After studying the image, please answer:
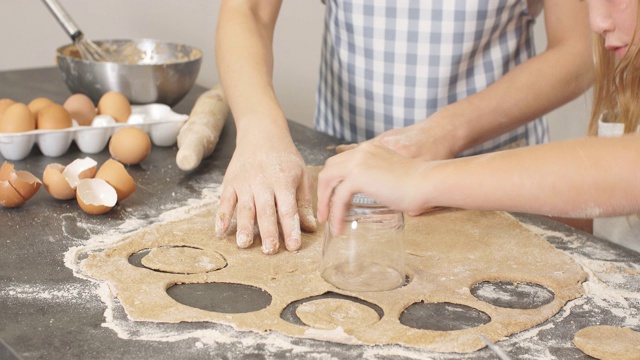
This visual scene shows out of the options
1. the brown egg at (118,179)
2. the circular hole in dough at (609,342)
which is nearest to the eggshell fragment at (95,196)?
the brown egg at (118,179)

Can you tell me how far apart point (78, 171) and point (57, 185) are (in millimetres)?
70

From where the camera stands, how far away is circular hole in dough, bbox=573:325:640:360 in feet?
3.34

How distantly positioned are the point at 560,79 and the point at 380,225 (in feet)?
2.14

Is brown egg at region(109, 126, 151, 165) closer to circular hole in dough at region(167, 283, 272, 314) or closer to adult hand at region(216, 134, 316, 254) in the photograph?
adult hand at region(216, 134, 316, 254)

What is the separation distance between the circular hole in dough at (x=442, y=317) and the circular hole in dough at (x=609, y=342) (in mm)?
128

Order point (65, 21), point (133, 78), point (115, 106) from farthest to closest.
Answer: point (65, 21), point (133, 78), point (115, 106)

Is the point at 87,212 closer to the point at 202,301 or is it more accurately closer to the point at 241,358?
the point at 202,301

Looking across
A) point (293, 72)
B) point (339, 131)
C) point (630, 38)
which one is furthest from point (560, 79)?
point (293, 72)

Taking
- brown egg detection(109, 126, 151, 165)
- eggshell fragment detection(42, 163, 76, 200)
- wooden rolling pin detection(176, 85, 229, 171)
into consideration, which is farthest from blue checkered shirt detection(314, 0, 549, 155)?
eggshell fragment detection(42, 163, 76, 200)

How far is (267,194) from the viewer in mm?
1371

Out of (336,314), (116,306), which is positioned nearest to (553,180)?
(336,314)

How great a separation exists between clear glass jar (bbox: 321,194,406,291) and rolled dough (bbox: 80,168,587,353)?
0.10 ft

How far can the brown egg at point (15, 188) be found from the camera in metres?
1.40

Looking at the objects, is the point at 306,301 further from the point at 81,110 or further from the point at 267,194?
the point at 81,110
